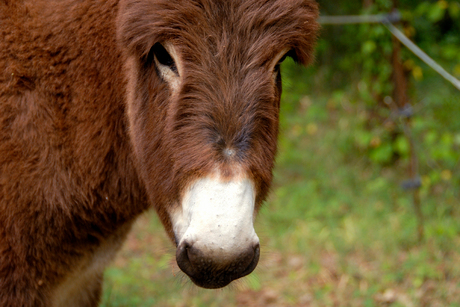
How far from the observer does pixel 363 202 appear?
5.12 m

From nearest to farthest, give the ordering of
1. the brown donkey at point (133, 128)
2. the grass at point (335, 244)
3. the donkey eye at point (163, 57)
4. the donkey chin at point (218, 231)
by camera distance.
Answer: the donkey chin at point (218, 231) < the brown donkey at point (133, 128) < the donkey eye at point (163, 57) < the grass at point (335, 244)

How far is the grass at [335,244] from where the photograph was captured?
3.82 m

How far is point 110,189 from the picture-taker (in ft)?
7.79

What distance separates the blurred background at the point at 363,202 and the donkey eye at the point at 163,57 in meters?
1.67

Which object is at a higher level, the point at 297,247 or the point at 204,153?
the point at 204,153

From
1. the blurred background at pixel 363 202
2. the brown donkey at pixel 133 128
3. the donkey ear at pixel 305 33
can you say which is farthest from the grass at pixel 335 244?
the donkey ear at pixel 305 33

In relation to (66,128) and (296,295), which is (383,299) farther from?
(66,128)

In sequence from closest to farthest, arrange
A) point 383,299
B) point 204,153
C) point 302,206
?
point 204,153, point 383,299, point 302,206

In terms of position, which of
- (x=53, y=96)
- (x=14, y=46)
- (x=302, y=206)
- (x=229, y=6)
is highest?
(x=229, y=6)

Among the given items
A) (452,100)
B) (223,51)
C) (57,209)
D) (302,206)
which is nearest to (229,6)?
(223,51)

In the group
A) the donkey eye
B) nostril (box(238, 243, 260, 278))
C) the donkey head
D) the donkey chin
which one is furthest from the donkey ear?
nostril (box(238, 243, 260, 278))

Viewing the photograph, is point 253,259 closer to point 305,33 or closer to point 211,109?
point 211,109

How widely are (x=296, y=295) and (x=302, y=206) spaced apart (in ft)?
4.70

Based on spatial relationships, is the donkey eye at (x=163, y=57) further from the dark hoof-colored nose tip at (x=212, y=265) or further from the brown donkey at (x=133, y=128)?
the dark hoof-colored nose tip at (x=212, y=265)
